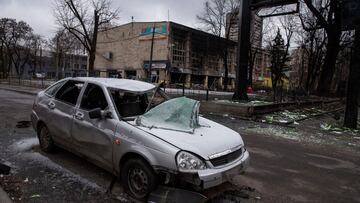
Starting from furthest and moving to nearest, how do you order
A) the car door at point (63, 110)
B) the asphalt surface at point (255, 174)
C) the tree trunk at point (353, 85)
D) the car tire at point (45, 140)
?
the tree trunk at point (353, 85)
the car tire at point (45, 140)
the car door at point (63, 110)
the asphalt surface at point (255, 174)

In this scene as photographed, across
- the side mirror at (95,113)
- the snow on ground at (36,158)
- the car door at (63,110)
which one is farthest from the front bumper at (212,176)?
the car door at (63,110)

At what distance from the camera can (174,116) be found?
4.37 m

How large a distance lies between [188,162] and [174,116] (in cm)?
92

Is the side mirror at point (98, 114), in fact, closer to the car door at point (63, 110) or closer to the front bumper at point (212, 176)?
the car door at point (63, 110)

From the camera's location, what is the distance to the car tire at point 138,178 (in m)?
3.86

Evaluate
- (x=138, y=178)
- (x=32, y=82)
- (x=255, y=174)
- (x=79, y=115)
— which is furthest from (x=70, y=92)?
(x=32, y=82)

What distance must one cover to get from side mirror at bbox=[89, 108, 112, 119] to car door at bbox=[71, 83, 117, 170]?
0.15ft

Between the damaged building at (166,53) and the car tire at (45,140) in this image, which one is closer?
the car tire at (45,140)

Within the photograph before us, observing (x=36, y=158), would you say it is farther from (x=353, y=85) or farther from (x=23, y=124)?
(x=353, y=85)

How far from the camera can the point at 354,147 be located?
8.78 m

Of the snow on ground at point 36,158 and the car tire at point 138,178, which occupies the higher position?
the car tire at point 138,178

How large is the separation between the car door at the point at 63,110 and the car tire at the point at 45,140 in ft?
0.66

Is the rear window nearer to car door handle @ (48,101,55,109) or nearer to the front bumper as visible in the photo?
car door handle @ (48,101,55,109)

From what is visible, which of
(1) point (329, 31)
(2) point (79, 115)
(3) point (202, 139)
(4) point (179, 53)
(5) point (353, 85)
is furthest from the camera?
(4) point (179, 53)
